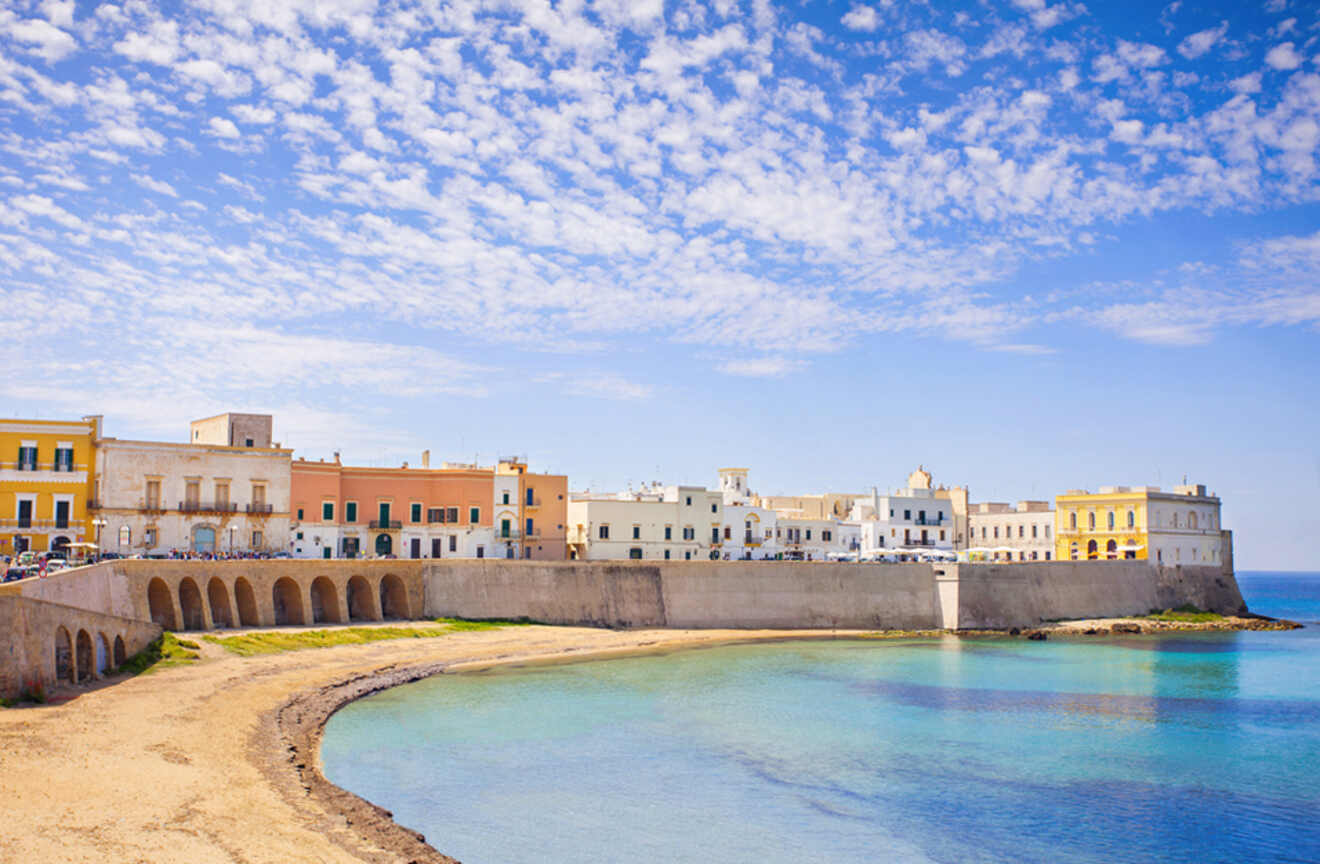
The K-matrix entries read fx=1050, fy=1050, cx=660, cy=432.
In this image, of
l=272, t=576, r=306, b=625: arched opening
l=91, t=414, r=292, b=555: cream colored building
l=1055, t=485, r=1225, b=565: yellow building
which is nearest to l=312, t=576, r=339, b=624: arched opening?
l=272, t=576, r=306, b=625: arched opening

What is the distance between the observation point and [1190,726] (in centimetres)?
3344

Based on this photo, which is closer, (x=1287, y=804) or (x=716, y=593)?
(x=1287, y=804)

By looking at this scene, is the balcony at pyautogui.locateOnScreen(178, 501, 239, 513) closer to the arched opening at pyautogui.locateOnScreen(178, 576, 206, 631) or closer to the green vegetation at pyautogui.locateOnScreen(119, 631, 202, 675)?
the arched opening at pyautogui.locateOnScreen(178, 576, 206, 631)

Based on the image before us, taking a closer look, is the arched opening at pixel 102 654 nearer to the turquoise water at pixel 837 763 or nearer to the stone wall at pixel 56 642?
the stone wall at pixel 56 642

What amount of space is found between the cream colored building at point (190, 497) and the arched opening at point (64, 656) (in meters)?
16.2

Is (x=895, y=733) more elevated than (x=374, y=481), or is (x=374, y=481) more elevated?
(x=374, y=481)

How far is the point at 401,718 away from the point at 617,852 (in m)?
12.8

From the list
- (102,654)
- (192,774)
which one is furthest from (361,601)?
(192,774)

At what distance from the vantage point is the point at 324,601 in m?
46.2

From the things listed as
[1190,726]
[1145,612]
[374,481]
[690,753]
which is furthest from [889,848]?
[1145,612]

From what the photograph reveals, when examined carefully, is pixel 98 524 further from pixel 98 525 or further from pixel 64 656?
pixel 64 656

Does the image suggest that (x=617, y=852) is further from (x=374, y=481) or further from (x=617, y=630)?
(x=374, y=481)

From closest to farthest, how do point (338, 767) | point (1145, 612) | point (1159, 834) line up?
point (1159, 834) < point (338, 767) < point (1145, 612)

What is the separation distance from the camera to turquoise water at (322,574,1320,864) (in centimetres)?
2084
